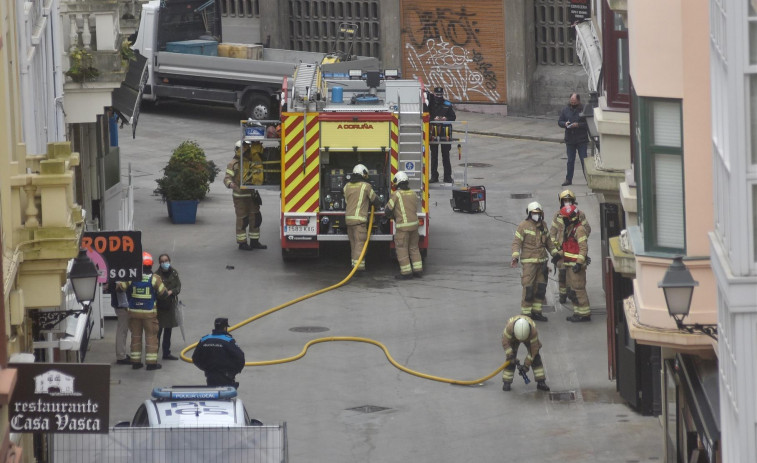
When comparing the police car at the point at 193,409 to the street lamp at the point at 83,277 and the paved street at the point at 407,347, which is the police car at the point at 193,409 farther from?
the paved street at the point at 407,347

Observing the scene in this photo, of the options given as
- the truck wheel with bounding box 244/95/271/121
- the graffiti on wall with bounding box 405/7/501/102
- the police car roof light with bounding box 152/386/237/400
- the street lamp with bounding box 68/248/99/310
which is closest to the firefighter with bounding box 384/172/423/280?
the police car roof light with bounding box 152/386/237/400

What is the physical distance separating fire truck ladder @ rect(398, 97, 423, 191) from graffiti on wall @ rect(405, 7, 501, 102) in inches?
501

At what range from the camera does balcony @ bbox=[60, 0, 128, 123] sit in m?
18.8

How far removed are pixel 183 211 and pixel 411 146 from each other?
5008mm

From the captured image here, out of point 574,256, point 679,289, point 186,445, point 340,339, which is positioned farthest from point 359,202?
point 679,289

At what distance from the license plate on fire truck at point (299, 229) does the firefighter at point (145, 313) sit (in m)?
4.44

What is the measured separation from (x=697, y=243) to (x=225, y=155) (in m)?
20.4

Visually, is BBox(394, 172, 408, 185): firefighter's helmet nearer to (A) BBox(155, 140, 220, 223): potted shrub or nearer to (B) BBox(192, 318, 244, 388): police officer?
(A) BBox(155, 140, 220, 223): potted shrub

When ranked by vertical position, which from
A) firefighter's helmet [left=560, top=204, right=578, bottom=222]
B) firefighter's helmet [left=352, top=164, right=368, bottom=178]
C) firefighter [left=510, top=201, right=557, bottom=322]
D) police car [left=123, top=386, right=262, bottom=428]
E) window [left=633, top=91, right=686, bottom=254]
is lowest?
police car [left=123, top=386, right=262, bottom=428]

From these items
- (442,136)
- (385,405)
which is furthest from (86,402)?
(442,136)

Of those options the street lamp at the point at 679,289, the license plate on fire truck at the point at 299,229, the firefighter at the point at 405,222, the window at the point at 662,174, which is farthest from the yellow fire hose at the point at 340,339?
the street lamp at the point at 679,289

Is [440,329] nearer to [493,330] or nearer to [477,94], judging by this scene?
[493,330]

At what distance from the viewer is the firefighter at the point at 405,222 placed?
2258cm

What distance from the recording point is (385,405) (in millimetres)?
17750
